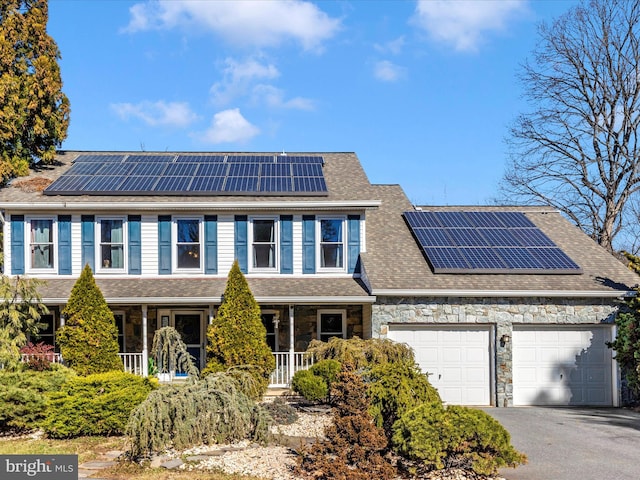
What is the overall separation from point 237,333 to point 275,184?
470 centimetres

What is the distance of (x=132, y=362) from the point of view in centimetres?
1716

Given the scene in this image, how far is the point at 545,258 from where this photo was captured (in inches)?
671

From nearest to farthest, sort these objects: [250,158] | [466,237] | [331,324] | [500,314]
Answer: [500,314] → [331,324] → [466,237] → [250,158]

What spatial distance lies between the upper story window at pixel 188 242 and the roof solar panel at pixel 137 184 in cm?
134

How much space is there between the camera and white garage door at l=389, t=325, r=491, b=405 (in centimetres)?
1574

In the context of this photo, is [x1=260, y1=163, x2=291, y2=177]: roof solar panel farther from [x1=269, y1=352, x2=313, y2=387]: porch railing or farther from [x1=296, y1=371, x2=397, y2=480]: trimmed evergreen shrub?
[x1=296, y1=371, x2=397, y2=480]: trimmed evergreen shrub

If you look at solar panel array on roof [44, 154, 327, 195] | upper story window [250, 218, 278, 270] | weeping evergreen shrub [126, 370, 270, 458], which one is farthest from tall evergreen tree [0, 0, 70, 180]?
weeping evergreen shrub [126, 370, 270, 458]

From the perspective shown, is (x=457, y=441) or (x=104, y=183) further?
(x=104, y=183)

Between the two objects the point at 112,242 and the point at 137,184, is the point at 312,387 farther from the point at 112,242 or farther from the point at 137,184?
the point at 137,184

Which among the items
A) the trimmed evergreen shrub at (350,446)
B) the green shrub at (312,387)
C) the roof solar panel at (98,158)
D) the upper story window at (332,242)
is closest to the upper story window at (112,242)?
the roof solar panel at (98,158)

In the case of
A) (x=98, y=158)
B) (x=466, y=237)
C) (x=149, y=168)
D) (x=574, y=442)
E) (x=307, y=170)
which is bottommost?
(x=574, y=442)

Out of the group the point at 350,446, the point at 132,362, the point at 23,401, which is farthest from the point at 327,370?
the point at 132,362

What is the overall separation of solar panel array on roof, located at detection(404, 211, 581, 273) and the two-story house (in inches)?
2.1

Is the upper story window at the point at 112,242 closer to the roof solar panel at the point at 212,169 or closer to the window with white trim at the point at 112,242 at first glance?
the window with white trim at the point at 112,242
